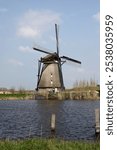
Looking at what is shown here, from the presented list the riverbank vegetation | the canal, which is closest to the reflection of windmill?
the riverbank vegetation

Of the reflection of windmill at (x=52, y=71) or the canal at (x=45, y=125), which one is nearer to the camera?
the canal at (x=45, y=125)

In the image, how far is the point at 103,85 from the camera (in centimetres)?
317

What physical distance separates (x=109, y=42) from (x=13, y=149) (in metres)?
6.06

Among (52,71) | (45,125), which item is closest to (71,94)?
(52,71)

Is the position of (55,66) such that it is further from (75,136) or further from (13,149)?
(13,149)

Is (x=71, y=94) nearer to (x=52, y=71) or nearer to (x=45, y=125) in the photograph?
(x=52, y=71)

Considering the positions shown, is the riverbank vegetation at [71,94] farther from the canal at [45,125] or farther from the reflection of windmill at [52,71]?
the canal at [45,125]

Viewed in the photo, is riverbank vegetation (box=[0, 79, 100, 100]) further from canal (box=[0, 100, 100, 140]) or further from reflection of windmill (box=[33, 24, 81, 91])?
canal (box=[0, 100, 100, 140])

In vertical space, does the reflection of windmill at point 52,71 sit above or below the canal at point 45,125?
above

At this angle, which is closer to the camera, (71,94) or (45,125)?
(45,125)

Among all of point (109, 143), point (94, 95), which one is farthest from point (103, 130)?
→ point (94, 95)

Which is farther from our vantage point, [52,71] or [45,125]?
[52,71]

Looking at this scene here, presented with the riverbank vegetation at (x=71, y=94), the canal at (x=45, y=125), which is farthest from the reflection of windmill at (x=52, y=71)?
the canal at (x=45, y=125)

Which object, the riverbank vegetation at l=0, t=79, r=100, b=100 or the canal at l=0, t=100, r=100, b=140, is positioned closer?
the canal at l=0, t=100, r=100, b=140
